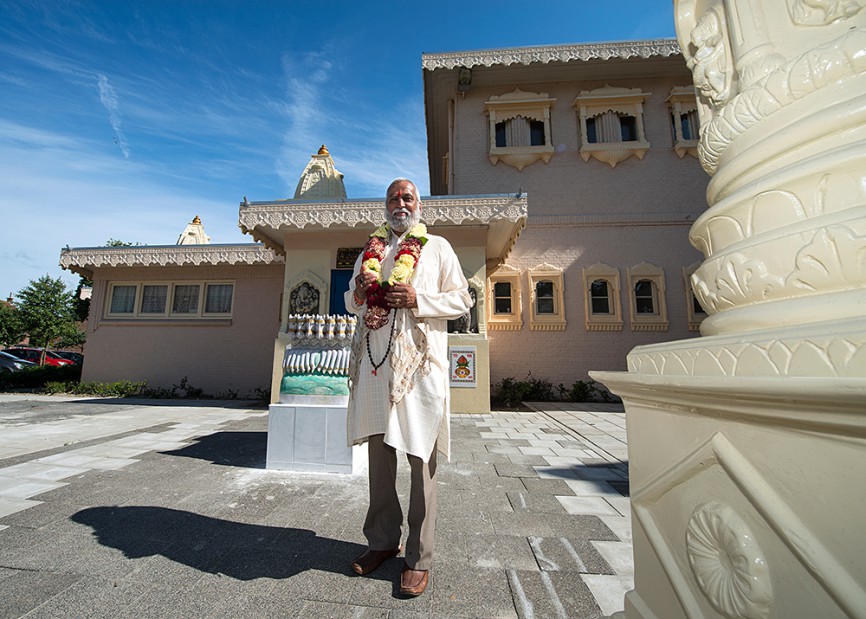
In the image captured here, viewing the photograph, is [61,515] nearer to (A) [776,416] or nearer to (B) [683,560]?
(B) [683,560]

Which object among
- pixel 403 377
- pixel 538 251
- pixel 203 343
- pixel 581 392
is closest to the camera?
pixel 403 377

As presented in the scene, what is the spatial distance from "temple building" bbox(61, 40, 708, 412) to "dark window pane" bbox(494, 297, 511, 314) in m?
0.04

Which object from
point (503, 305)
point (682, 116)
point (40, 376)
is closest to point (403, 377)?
point (503, 305)

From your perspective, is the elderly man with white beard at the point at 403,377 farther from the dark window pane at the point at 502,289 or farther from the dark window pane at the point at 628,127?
the dark window pane at the point at 628,127

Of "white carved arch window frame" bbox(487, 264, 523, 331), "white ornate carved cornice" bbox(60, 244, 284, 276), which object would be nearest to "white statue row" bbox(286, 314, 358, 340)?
"white carved arch window frame" bbox(487, 264, 523, 331)

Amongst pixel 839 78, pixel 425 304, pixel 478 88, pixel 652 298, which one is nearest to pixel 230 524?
pixel 425 304

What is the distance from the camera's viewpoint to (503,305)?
9938mm

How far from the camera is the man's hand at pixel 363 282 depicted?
1916 mm

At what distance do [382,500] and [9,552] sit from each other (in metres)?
1.86

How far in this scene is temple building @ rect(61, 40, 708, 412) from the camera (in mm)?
9758

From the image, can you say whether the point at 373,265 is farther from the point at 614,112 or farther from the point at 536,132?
the point at 614,112

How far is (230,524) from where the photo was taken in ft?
7.04

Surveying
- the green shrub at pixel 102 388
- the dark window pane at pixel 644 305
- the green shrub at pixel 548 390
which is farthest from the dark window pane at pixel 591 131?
the green shrub at pixel 102 388

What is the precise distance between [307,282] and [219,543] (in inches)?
245
